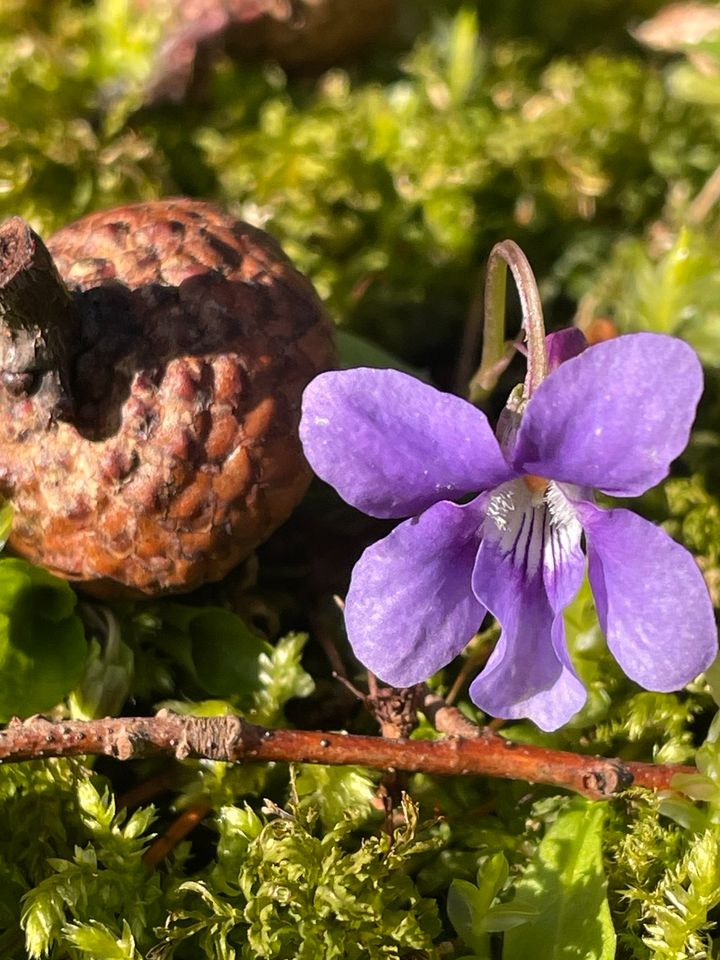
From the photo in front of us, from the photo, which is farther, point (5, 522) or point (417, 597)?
point (5, 522)

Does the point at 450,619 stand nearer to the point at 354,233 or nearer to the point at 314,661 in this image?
the point at 314,661

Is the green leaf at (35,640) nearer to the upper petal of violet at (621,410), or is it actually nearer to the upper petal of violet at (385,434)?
the upper petal of violet at (385,434)

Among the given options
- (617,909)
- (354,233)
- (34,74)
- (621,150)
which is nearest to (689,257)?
(621,150)

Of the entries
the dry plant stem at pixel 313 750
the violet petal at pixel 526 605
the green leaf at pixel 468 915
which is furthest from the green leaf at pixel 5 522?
the green leaf at pixel 468 915

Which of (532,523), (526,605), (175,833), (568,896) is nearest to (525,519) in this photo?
(532,523)

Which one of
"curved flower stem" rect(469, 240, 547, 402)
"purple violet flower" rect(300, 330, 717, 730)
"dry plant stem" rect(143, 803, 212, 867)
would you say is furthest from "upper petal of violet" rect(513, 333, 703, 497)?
"dry plant stem" rect(143, 803, 212, 867)

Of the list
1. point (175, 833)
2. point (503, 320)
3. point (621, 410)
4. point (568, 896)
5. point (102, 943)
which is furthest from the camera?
point (503, 320)

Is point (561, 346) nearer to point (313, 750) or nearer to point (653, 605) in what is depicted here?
point (653, 605)

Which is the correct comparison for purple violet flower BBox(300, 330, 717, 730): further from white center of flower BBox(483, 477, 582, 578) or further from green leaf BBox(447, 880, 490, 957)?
green leaf BBox(447, 880, 490, 957)

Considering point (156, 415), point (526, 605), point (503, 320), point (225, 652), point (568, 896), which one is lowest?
point (568, 896)
